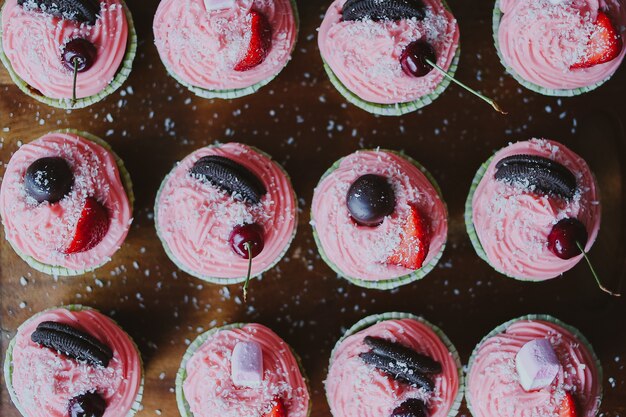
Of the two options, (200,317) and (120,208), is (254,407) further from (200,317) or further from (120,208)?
(120,208)

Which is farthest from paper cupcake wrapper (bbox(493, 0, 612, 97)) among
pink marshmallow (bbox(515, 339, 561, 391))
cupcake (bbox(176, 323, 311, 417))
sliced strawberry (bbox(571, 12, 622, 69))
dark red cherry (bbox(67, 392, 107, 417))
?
dark red cherry (bbox(67, 392, 107, 417))

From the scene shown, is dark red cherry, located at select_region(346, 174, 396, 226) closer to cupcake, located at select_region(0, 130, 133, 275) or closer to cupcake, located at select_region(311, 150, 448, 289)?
cupcake, located at select_region(311, 150, 448, 289)

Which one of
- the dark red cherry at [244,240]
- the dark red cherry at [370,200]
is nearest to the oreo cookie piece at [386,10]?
the dark red cherry at [370,200]

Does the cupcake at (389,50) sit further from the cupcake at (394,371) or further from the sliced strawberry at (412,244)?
the cupcake at (394,371)

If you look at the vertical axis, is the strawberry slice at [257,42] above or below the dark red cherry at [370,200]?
above

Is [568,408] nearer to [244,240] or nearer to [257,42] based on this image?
[244,240]

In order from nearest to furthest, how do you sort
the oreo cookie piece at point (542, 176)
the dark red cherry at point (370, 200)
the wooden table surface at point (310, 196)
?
1. the dark red cherry at point (370, 200)
2. the oreo cookie piece at point (542, 176)
3. the wooden table surface at point (310, 196)
